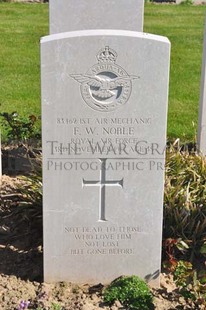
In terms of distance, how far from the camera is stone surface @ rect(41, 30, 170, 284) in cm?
400

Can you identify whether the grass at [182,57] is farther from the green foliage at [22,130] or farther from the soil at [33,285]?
the soil at [33,285]

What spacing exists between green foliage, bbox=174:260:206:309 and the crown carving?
4.91ft

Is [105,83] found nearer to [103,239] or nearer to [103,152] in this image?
[103,152]

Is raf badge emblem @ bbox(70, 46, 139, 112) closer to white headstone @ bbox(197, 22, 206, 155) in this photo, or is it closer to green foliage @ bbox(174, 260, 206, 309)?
green foliage @ bbox(174, 260, 206, 309)

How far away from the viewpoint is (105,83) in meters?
4.07

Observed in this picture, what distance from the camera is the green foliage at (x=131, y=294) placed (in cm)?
423

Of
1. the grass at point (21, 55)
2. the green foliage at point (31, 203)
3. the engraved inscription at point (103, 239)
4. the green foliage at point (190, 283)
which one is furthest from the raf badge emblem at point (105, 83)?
the grass at point (21, 55)

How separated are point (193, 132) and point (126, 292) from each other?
12.2 ft

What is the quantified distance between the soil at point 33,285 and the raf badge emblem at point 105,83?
133 centimetres

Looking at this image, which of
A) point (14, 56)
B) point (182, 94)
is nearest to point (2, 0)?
point (14, 56)

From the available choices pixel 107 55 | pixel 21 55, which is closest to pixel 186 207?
pixel 107 55

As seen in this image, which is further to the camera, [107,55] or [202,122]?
[202,122]

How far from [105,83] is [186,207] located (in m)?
1.43

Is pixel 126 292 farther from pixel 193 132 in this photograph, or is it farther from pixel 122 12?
pixel 193 132
